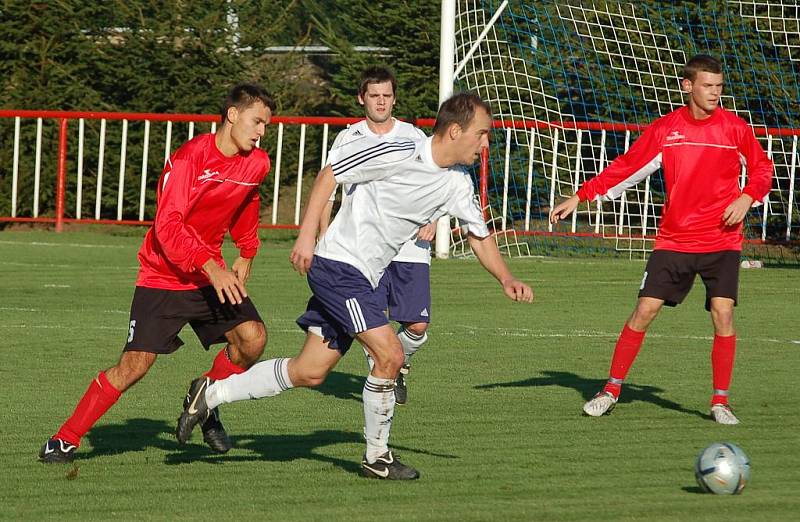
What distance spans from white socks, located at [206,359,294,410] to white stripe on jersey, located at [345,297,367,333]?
17.4 inches

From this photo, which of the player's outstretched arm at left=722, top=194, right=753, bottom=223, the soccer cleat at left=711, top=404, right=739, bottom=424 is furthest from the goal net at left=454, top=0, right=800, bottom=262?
the soccer cleat at left=711, top=404, right=739, bottom=424

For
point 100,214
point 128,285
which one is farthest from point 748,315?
point 100,214

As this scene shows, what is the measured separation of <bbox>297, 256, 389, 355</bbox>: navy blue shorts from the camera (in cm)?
566

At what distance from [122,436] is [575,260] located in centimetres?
1046

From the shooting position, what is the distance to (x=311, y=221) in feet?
18.5

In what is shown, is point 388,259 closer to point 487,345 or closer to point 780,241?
point 487,345

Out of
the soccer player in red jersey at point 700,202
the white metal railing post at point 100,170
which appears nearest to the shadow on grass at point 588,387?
the soccer player in red jersey at point 700,202

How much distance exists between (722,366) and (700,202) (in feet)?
2.93

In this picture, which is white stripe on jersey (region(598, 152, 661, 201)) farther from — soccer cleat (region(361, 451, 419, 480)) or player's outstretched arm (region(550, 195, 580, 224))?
soccer cleat (region(361, 451, 419, 480))

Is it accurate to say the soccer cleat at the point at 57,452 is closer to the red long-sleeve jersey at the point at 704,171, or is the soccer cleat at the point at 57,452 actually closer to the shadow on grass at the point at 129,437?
the shadow on grass at the point at 129,437

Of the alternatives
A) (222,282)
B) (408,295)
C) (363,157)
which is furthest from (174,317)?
(408,295)

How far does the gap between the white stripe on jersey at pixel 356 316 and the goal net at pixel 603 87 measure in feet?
33.8

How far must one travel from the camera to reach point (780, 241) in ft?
55.1

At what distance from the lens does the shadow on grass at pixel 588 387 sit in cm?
780
